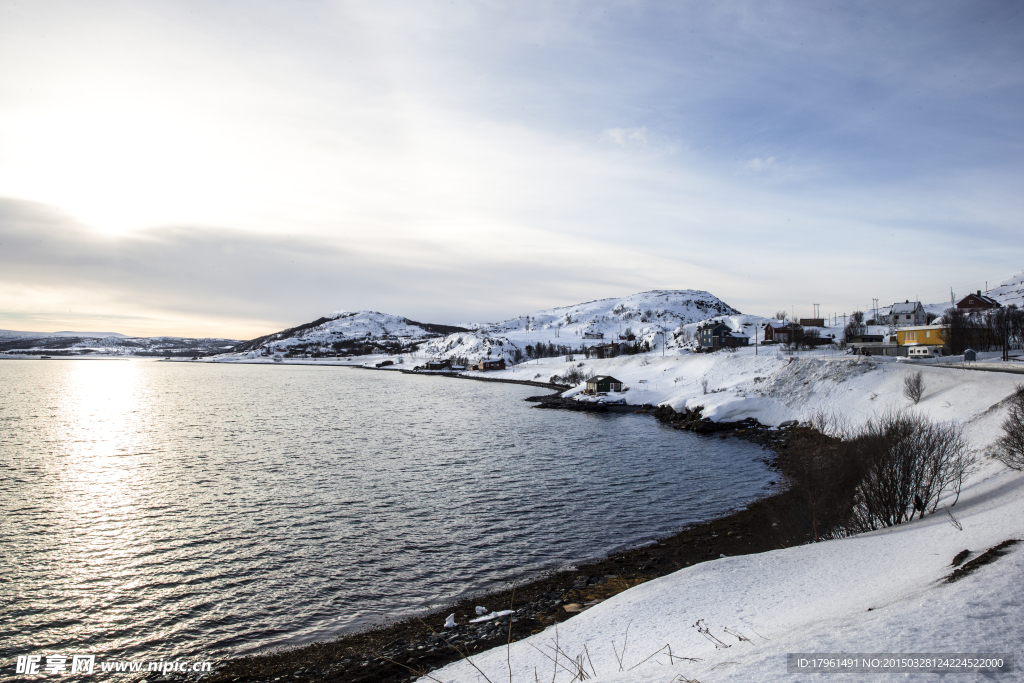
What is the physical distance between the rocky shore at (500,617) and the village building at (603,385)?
53.0 meters

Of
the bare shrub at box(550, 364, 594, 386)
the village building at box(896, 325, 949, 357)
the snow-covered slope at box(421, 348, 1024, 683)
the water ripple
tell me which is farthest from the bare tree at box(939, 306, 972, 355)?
the bare shrub at box(550, 364, 594, 386)

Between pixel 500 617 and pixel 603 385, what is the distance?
63299 mm

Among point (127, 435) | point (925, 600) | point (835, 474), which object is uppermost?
point (925, 600)

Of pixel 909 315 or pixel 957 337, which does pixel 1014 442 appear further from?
pixel 909 315

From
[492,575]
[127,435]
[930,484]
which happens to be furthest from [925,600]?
[127,435]

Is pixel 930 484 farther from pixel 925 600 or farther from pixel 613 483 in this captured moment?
pixel 613 483

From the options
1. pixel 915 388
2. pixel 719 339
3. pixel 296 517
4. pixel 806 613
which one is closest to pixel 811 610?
pixel 806 613

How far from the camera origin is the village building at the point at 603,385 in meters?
75.5

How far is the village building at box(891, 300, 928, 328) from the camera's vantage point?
112 m

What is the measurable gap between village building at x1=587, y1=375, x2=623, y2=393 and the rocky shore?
53.0 meters

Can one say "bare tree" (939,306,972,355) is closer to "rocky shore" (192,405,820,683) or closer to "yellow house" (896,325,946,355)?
"yellow house" (896,325,946,355)

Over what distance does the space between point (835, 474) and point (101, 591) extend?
87.7ft

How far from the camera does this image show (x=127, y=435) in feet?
156

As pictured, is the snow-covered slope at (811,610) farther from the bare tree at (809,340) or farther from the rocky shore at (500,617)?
the bare tree at (809,340)
